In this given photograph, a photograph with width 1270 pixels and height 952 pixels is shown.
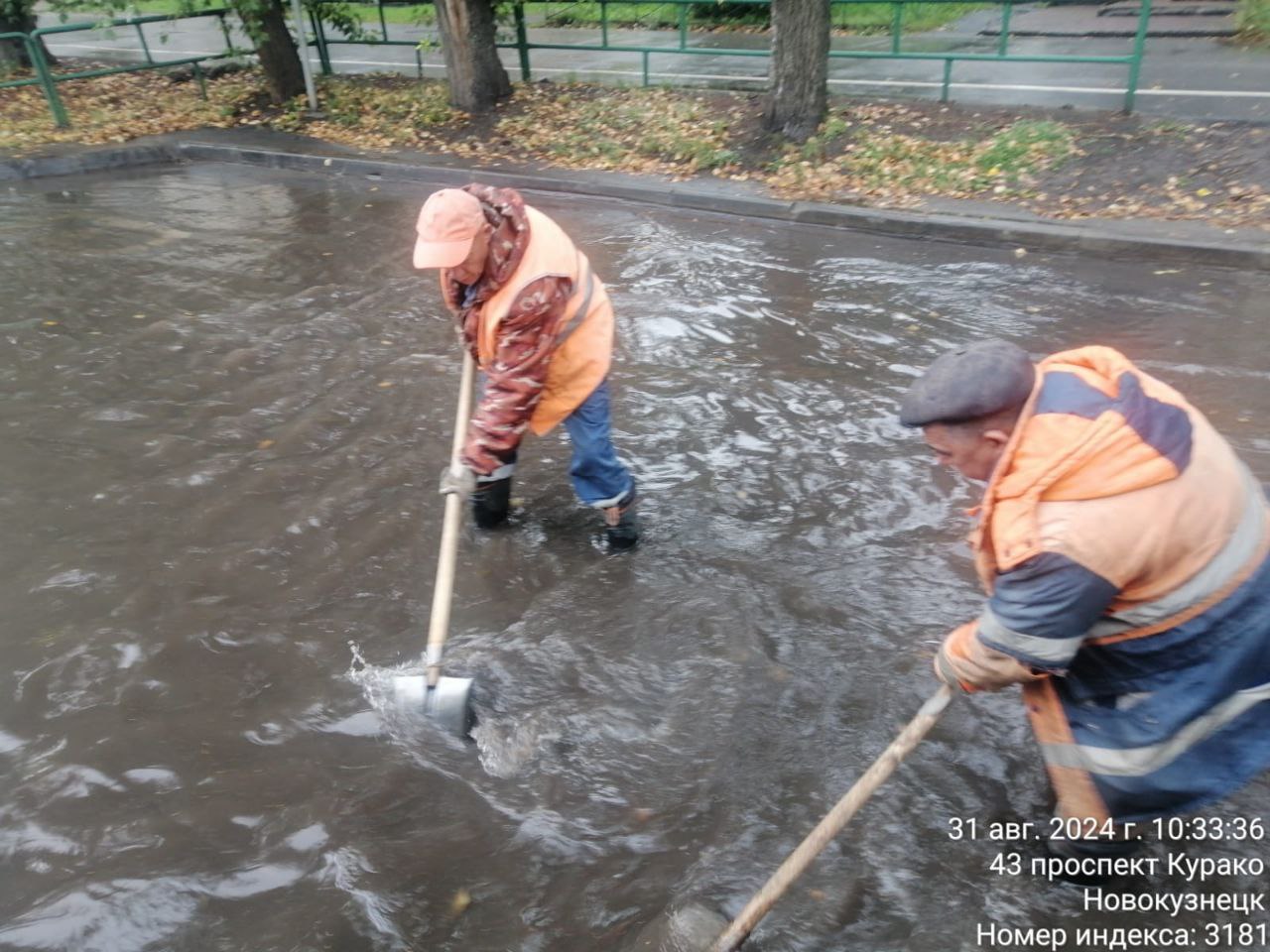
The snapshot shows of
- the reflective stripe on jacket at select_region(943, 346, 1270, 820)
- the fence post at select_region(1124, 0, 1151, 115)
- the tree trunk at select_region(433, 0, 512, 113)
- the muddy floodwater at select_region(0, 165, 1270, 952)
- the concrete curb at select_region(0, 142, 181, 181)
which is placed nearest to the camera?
the reflective stripe on jacket at select_region(943, 346, 1270, 820)

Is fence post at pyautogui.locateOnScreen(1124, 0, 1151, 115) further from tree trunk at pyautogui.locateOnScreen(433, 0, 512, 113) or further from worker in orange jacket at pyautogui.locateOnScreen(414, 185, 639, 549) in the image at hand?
worker in orange jacket at pyautogui.locateOnScreen(414, 185, 639, 549)

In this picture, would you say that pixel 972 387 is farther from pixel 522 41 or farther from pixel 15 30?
pixel 15 30

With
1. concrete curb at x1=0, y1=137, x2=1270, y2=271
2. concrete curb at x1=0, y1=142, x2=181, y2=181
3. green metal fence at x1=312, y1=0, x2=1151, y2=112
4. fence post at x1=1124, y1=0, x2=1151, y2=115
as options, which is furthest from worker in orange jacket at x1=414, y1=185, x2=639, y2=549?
concrete curb at x1=0, y1=142, x2=181, y2=181

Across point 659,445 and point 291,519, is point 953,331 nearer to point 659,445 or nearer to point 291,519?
point 659,445

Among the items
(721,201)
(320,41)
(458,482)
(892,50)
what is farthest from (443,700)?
(320,41)

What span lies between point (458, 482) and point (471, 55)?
29.4 ft

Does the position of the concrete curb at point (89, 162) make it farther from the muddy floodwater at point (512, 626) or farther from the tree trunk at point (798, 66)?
the tree trunk at point (798, 66)

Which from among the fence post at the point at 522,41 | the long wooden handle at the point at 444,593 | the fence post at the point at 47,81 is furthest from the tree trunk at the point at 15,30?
the long wooden handle at the point at 444,593

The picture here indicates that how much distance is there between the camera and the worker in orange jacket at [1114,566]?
1.93 m

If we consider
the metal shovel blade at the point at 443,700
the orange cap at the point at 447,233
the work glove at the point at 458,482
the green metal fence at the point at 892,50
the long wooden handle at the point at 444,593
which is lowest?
the metal shovel blade at the point at 443,700

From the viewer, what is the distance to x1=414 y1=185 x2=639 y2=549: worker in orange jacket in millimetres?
3283

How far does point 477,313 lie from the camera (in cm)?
358

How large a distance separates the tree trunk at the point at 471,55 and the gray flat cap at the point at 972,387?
1009cm

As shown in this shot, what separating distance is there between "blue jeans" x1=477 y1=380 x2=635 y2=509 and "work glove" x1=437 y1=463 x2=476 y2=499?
256 millimetres
